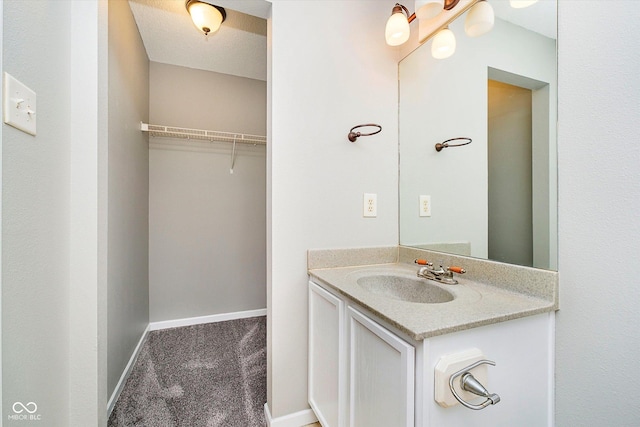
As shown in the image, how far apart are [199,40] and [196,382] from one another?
2572 mm

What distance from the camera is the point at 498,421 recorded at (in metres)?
0.74

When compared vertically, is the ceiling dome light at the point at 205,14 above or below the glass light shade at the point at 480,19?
above

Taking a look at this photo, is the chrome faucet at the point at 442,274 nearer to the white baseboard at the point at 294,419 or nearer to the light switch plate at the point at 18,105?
the white baseboard at the point at 294,419

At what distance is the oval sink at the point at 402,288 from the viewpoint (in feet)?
3.62

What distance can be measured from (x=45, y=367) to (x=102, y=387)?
33 centimetres

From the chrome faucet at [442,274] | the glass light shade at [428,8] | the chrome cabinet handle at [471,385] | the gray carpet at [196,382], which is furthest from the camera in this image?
the gray carpet at [196,382]

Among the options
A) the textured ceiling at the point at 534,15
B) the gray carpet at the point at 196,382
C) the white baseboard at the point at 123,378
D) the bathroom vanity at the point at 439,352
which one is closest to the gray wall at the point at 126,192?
the white baseboard at the point at 123,378

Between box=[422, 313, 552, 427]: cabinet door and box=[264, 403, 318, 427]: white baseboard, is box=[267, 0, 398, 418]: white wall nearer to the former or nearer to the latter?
box=[264, 403, 318, 427]: white baseboard

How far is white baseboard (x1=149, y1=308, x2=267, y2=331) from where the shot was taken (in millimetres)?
2383

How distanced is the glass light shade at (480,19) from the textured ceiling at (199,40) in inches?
58.0

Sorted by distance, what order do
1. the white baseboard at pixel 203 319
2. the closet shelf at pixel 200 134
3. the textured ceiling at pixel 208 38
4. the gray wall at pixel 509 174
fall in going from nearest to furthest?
the gray wall at pixel 509 174
the textured ceiling at pixel 208 38
the closet shelf at pixel 200 134
the white baseboard at pixel 203 319

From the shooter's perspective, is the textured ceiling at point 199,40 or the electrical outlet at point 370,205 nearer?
the electrical outlet at point 370,205

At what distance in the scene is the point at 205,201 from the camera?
2547 millimetres

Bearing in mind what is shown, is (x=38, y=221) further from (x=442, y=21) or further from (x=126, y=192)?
(x=442, y=21)
